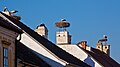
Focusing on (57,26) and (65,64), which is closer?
(65,64)

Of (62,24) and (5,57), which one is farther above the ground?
(62,24)

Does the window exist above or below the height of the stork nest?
below

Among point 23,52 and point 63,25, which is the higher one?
point 63,25

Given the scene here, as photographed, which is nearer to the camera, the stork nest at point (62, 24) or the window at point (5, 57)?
the window at point (5, 57)

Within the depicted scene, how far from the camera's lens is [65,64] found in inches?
1309

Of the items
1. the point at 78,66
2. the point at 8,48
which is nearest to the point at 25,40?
the point at 78,66

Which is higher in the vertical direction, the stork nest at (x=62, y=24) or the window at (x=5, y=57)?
the stork nest at (x=62, y=24)

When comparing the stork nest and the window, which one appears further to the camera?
the stork nest

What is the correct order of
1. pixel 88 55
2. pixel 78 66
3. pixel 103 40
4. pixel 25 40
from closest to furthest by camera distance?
pixel 25 40, pixel 78 66, pixel 88 55, pixel 103 40

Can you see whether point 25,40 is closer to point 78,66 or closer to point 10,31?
point 78,66

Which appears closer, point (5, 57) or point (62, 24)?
point (5, 57)

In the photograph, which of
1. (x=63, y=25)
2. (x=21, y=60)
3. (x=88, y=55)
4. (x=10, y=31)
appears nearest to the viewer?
(x=10, y=31)

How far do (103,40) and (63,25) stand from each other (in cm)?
1238

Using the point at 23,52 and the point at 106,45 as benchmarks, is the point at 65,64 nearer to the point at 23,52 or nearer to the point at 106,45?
the point at 23,52
